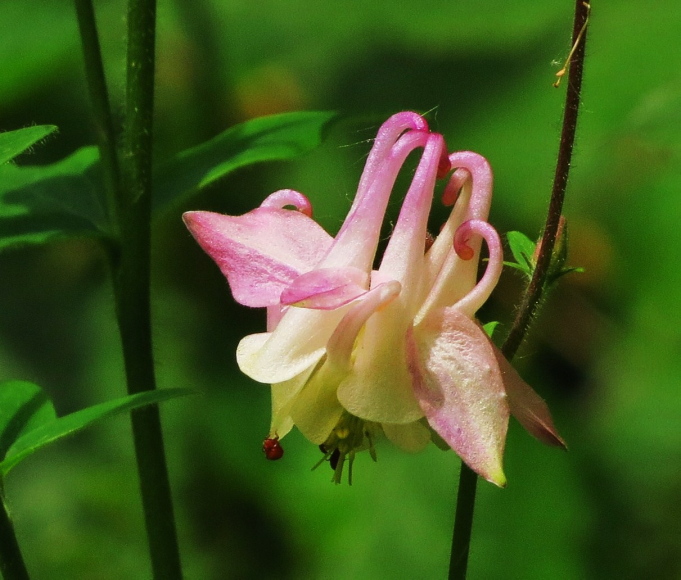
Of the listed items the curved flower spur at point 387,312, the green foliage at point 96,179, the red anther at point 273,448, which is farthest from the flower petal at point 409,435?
the green foliage at point 96,179

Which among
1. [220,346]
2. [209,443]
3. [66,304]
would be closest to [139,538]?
[209,443]

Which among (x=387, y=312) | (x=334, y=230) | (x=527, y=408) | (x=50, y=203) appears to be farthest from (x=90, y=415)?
(x=334, y=230)

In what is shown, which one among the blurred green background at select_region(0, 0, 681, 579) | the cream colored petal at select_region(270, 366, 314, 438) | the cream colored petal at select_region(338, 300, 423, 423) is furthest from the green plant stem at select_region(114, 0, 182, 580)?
the blurred green background at select_region(0, 0, 681, 579)

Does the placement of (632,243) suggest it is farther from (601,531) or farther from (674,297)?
(601,531)

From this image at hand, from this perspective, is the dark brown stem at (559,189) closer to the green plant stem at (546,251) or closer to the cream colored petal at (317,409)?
the green plant stem at (546,251)

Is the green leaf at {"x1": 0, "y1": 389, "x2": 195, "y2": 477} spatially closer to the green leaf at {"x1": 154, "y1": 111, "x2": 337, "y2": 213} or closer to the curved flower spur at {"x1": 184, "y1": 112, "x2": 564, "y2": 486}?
the curved flower spur at {"x1": 184, "y1": 112, "x2": 564, "y2": 486}

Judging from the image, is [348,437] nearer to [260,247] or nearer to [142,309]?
[260,247]

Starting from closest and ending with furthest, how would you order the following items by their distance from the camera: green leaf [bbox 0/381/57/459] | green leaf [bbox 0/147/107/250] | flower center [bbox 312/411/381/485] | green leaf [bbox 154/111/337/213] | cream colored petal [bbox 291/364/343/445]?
cream colored petal [bbox 291/364/343/445]
flower center [bbox 312/411/381/485]
green leaf [bbox 0/381/57/459]
green leaf [bbox 0/147/107/250]
green leaf [bbox 154/111/337/213]
